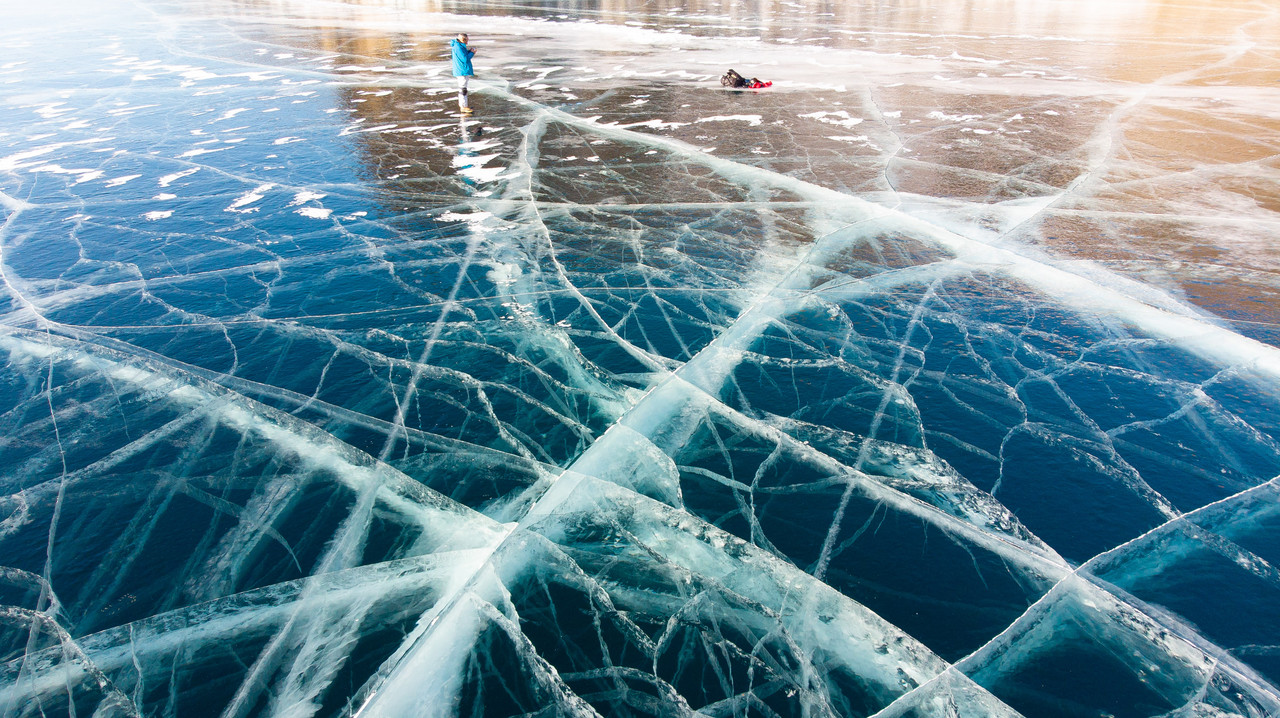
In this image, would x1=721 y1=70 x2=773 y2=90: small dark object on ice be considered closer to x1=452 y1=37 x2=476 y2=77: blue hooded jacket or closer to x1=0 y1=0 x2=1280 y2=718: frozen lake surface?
x1=0 y1=0 x2=1280 y2=718: frozen lake surface

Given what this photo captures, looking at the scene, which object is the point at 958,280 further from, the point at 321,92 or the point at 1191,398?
the point at 321,92

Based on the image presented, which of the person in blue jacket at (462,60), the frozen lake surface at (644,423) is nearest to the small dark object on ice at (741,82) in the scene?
the frozen lake surface at (644,423)

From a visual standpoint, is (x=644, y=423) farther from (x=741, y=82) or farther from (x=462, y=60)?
(x=741, y=82)

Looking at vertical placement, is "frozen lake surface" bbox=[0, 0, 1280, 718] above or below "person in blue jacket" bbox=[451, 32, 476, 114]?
below

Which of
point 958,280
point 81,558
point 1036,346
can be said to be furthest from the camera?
point 958,280

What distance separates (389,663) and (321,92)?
14.2 m

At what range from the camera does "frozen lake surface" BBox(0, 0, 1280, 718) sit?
10.5 ft

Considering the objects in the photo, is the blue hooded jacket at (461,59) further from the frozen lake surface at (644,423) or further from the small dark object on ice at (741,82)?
the small dark object on ice at (741,82)

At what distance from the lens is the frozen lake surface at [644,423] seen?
320 cm

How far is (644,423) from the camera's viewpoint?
4723 millimetres

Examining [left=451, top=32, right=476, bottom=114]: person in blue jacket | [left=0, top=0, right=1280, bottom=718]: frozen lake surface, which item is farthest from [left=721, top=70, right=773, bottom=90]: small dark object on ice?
[left=451, top=32, right=476, bottom=114]: person in blue jacket

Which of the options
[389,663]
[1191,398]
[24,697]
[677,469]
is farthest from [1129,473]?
[24,697]

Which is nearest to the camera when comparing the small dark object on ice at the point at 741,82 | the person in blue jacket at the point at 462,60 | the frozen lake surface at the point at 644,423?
the frozen lake surface at the point at 644,423

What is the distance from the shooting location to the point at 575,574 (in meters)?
3.61
